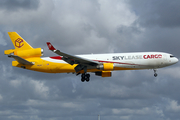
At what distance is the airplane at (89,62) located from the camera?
52734 mm

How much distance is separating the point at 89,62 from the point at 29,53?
13786mm

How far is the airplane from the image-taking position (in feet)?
173

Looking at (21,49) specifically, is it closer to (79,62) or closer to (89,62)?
(79,62)

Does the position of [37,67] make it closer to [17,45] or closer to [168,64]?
[17,45]

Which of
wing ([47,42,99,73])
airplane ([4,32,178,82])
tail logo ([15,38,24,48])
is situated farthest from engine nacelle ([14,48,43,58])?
wing ([47,42,99,73])

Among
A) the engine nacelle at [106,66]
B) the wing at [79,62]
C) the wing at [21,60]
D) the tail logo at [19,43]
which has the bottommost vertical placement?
the engine nacelle at [106,66]

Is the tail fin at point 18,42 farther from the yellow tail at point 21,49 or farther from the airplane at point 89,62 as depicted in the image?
the airplane at point 89,62

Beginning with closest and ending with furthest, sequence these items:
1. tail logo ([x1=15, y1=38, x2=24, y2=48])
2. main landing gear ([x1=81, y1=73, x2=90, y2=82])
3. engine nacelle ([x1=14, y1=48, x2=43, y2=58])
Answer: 1. engine nacelle ([x1=14, y1=48, x2=43, y2=58])
2. main landing gear ([x1=81, y1=73, x2=90, y2=82])
3. tail logo ([x1=15, y1=38, x2=24, y2=48])

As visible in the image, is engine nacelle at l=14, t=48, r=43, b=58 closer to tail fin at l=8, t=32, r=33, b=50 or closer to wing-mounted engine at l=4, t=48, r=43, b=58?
wing-mounted engine at l=4, t=48, r=43, b=58

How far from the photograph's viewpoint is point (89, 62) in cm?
5219

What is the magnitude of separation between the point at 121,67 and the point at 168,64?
385 inches

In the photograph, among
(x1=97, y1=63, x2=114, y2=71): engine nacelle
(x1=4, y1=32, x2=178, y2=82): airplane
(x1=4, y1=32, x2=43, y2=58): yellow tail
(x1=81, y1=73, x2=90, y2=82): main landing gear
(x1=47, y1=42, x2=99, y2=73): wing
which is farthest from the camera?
(x1=81, y1=73, x2=90, y2=82): main landing gear

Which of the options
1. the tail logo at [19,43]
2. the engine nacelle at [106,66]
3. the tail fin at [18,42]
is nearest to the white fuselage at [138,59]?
the engine nacelle at [106,66]

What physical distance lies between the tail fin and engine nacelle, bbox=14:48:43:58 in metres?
1.54
